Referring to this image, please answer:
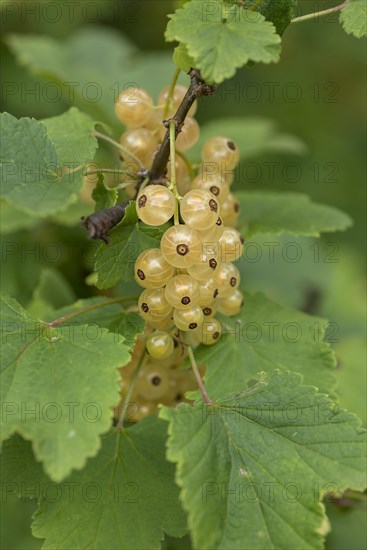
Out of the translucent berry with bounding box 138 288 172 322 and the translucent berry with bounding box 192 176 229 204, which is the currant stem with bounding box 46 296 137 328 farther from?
the translucent berry with bounding box 192 176 229 204

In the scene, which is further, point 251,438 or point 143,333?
point 143,333

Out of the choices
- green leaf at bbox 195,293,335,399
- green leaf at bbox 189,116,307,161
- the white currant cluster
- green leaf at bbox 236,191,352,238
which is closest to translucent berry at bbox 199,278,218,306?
the white currant cluster

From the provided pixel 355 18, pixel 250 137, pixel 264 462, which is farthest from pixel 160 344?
pixel 250 137

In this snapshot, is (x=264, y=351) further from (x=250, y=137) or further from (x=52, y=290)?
(x=250, y=137)

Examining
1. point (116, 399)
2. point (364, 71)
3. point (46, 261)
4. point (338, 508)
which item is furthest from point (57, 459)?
point (364, 71)

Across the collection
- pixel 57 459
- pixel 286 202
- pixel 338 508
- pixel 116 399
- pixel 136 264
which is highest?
pixel 286 202

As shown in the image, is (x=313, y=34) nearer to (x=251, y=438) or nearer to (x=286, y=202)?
(x=286, y=202)
